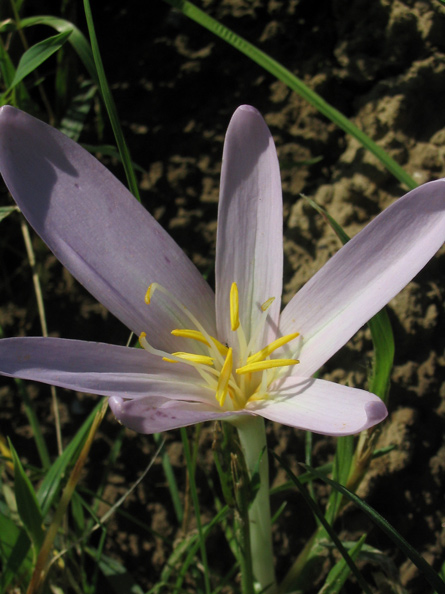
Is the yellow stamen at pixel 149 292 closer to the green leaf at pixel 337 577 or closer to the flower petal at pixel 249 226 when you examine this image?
the flower petal at pixel 249 226

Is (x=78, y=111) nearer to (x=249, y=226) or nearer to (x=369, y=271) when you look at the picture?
(x=249, y=226)

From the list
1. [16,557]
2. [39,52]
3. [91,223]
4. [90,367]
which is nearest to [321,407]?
[90,367]

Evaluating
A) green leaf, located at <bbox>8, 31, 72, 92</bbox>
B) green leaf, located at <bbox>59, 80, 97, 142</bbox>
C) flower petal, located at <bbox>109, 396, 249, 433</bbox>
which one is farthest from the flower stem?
green leaf, located at <bbox>59, 80, 97, 142</bbox>

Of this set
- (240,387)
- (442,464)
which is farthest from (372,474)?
(240,387)

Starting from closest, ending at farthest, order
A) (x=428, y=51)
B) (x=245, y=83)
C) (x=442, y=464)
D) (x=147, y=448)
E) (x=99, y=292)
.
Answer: (x=99, y=292)
(x=442, y=464)
(x=147, y=448)
(x=428, y=51)
(x=245, y=83)

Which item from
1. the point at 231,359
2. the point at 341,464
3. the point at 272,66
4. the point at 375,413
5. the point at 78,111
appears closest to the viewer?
the point at 375,413

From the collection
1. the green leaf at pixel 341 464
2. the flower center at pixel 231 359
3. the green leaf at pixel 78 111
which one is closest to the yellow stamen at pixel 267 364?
the flower center at pixel 231 359

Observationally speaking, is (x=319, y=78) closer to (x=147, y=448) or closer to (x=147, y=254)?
(x=147, y=254)
